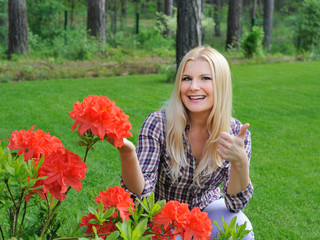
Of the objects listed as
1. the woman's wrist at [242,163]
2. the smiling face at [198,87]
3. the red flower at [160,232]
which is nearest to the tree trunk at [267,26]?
the smiling face at [198,87]

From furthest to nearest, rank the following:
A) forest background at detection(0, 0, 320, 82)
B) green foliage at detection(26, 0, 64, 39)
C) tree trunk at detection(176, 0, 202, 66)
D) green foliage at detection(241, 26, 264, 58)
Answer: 1. green foliage at detection(26, 0, 64, 39)
2. green foliage at detection(241, 26, 264, 58)
3. forest background at detection(0, 0, 320, 82)
4. tree trunk at detection(176, 0, 202, 66)

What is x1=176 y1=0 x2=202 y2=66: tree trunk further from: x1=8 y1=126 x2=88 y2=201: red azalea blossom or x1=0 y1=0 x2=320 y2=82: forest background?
x1=8 y1=126 x2=88 y2=201: red azalea blossom

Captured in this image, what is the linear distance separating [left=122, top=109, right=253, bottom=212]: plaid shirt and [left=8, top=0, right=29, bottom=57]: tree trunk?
361 inches

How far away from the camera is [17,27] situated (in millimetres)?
10586

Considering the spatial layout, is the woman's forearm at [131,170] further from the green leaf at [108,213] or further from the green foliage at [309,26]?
the green foliage at [309,26]

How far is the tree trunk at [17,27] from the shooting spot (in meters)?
10.4

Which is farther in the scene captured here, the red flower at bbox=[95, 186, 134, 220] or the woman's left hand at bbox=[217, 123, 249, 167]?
the woman's left hand at bbox=[217, 123, 249, 167]

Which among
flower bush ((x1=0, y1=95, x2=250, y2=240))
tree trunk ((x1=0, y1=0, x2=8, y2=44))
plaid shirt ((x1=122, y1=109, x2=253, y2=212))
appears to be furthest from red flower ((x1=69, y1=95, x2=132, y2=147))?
tree trunk ((x1=0, y1=0, x2=8, y2=44))

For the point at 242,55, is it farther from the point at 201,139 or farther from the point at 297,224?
the point at 201,139

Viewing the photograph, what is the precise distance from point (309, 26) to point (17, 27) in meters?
12.8

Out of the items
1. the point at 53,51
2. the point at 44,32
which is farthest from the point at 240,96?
the point at 44,32


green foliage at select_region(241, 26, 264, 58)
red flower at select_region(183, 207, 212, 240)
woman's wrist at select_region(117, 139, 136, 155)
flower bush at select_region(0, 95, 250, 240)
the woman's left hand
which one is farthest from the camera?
green foliage at select_region(241, 26, 264, 58)

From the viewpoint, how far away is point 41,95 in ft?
22.6

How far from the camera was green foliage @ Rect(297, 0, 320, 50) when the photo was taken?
59.5 ft
